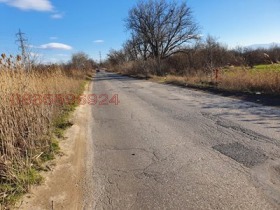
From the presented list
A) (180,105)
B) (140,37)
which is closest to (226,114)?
(180,105)

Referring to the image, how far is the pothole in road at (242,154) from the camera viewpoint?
4.41 metres

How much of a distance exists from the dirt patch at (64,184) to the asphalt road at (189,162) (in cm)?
23

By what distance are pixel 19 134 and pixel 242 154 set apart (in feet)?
12.8

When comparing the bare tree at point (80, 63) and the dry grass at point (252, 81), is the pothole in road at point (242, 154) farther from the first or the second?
the bare tree at point (80, 63)

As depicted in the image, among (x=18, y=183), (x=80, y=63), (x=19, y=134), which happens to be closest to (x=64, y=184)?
(x=18, y=183)

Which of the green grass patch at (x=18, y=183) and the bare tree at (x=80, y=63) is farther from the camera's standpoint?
the bare tree at (x=80, y=63)

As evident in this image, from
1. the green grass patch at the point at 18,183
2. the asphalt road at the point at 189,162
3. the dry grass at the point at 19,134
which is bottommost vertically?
the asphalt road at the point at 189,162

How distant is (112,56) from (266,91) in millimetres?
88787

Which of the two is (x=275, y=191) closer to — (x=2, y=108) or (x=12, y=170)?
(x=12, y=170)

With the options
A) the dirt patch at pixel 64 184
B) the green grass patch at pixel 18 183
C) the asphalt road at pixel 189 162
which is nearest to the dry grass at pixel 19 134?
the green grass patch at pixel 18 183

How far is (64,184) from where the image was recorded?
4.03m

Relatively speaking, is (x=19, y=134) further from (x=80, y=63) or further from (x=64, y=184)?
(x=80, y=63)

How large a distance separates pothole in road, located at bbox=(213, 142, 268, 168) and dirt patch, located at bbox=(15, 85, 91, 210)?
99.5 inches

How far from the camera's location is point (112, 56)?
97.7 m
